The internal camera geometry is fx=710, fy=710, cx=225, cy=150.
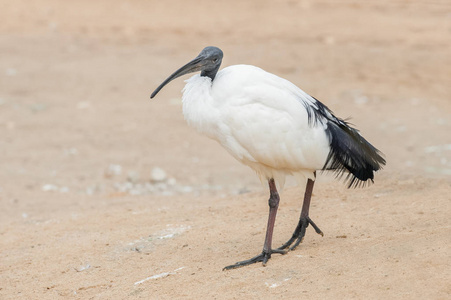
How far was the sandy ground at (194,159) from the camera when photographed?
5215mm

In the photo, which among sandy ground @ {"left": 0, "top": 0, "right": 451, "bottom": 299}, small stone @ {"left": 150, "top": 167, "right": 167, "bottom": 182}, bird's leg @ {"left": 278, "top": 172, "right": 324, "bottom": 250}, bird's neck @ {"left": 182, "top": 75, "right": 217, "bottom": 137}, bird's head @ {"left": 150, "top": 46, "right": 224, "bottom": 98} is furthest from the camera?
small stone @ {"left": 150, "top": 167, "right": 167, "bottom": 182}

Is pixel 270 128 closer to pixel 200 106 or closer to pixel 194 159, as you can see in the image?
pixel 200 106

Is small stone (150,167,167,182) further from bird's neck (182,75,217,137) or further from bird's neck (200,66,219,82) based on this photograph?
bird's neck (182,75,217,137)

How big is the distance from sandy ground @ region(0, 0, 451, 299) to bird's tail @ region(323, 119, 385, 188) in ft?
1.85

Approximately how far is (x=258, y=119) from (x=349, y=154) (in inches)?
31.1

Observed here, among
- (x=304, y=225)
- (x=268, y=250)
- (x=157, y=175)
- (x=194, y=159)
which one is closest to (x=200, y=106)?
(x=268, y=250)

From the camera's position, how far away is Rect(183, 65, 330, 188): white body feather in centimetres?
527

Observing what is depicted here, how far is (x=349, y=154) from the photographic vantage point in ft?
18.0

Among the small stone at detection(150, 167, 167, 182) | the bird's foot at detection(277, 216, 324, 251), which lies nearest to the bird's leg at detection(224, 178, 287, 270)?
the bird's foot at detection(277, 216, 324, 251)

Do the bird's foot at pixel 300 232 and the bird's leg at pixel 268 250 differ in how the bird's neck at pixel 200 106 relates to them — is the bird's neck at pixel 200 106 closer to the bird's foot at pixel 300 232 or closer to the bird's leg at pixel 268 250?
the bird's leg at pixel 268 250

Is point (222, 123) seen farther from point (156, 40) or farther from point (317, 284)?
point (156, 40)

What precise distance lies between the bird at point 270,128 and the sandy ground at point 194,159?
630 millimetres

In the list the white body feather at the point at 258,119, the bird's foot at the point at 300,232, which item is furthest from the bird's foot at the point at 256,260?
the white body feather at the point at 258,119

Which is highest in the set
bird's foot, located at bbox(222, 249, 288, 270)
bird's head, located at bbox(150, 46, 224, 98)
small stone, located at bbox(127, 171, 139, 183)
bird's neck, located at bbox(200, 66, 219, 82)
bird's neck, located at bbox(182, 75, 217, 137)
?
bird's head, located at bbox(150, 46, 224, 98)
